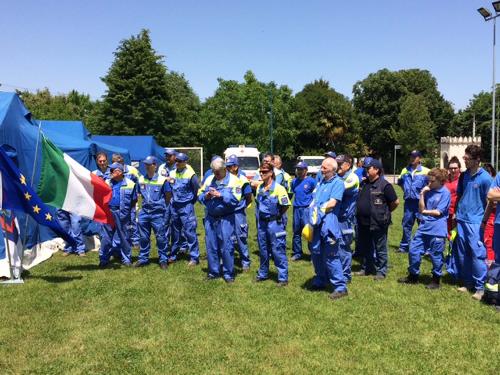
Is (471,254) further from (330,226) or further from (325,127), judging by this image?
(325,127)

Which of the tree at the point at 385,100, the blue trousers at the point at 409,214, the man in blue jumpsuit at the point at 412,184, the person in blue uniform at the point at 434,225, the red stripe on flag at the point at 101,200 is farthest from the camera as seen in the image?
the tree at the point at 385,100

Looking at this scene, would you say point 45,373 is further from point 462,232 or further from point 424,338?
point 462,232

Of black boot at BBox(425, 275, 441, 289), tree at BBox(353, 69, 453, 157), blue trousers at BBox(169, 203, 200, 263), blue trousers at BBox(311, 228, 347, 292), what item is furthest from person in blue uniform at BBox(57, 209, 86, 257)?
tree at BBox(353, 69, 453, 157)

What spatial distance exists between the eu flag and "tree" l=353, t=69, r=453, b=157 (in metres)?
51.8

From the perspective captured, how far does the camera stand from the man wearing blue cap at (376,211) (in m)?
7.45

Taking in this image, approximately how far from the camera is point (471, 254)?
6.71 meters

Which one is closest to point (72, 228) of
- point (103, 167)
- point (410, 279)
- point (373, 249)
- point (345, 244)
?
point (103, 167)

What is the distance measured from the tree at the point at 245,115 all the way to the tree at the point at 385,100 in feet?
45.7

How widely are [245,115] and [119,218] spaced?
124 ft

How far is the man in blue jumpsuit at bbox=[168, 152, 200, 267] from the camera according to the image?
8500 millimetres

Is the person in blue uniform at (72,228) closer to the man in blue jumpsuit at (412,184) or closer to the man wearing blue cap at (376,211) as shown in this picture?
the man wearing blue cap at (376,211)

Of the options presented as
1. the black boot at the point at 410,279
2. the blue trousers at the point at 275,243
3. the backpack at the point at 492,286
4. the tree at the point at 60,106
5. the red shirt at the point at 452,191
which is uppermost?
the tree at the point at 60,106

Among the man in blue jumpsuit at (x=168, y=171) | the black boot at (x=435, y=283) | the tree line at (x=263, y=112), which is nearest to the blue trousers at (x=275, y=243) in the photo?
the man in blue jumpsuit at (x=168, y=171)

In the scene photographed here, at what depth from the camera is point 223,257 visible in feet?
24.5
